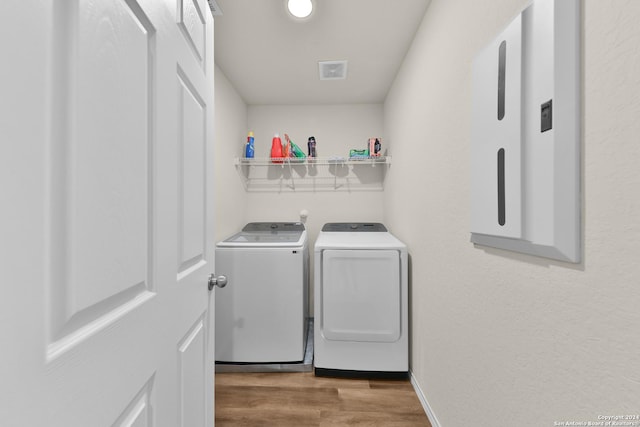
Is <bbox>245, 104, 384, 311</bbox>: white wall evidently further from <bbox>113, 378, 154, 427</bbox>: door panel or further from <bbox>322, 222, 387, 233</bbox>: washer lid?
<bbox>113, 378, 154, 427</bbox>: door panel

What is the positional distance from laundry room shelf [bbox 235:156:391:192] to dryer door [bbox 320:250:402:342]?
46.0 inches

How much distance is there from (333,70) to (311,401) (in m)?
2.38

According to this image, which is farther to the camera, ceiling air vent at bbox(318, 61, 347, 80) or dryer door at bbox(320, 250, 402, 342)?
ceiling air vent at bbox(318, 61, 347, 80)

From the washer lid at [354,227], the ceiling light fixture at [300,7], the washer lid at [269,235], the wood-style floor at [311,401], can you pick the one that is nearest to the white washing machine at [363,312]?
the wood-style floor at [311,401]

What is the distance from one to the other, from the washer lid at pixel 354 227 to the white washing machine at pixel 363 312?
802 millimetres

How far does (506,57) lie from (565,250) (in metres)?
0.62

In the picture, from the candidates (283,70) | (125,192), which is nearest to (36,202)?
(125,192)

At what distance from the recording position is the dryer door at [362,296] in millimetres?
2018

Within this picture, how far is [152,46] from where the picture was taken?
0.68 meters

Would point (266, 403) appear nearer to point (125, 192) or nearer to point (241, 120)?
point (125, 192)

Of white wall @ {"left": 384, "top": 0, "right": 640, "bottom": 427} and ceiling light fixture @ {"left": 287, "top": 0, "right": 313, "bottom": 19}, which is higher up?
ceiling light fixture @ {"left": 287, "top": 0, "right": 313, "bottom": 19}

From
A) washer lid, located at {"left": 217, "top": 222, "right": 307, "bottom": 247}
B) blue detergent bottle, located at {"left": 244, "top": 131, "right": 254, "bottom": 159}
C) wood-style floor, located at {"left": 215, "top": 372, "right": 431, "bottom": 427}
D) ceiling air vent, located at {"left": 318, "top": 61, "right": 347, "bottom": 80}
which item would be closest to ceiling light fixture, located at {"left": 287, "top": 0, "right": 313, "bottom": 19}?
ceiling air vent, located at {"left": 318, "top": 61, "right": 347, "bottom": 80}

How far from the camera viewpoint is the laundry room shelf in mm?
3057

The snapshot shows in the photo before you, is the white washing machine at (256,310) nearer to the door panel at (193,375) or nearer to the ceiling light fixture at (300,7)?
the door panel at (193,375)
